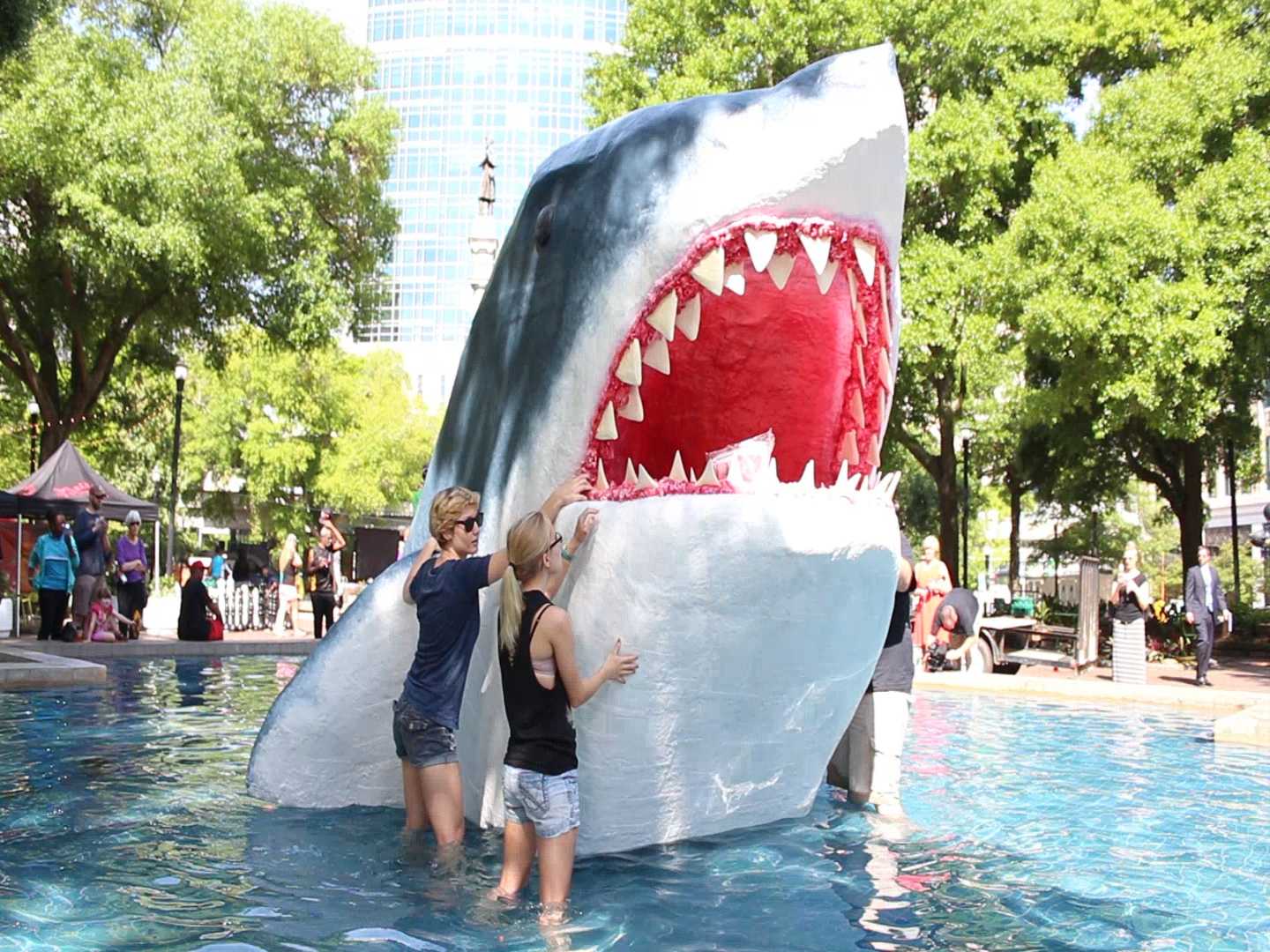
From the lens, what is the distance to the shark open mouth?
3869 millimetres

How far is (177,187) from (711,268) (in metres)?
18.1

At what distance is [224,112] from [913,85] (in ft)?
41.0

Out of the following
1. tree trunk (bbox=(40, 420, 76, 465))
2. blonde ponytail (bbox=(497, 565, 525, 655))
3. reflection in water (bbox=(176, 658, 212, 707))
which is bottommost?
reflection in water (bbox=(176, 658, 212, 707))

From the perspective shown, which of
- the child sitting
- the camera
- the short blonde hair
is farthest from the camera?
the child sitting

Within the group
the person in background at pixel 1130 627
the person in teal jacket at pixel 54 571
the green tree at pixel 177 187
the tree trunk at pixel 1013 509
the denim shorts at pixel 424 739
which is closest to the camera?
the denim shorts at pixel 424 739

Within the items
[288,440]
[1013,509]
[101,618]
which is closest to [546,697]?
[101,618]

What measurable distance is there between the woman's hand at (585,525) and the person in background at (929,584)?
699cm

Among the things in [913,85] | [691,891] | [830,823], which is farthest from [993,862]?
[913,85]

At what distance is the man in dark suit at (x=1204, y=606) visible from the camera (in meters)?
14.3

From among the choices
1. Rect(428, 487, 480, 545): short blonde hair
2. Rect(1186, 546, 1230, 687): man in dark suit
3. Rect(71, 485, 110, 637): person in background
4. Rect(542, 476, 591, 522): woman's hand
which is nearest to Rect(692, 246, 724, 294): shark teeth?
Rect(542, 476, 591, 522): woman's hand

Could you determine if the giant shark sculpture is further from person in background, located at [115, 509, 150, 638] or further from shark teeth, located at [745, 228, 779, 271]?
person in background, located at [115, 509, 150, 638]

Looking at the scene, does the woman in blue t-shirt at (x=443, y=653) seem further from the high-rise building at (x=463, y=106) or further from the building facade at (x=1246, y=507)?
the high-rise building at (x=463, y=106)

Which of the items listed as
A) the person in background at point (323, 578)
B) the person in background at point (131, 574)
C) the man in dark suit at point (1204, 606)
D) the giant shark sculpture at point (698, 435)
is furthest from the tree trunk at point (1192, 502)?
the giant shark sculpture at point (698, 435)

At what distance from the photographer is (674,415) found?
4992 mm
